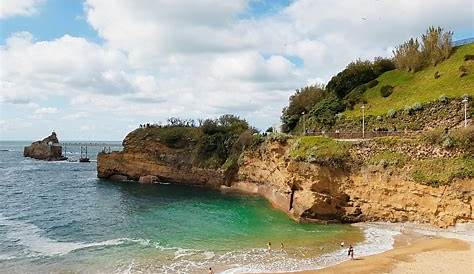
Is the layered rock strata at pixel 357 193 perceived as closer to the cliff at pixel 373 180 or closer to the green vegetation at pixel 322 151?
the cliff at pixel 373 180

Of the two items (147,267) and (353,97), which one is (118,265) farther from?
(353,97)

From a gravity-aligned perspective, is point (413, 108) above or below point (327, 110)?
below

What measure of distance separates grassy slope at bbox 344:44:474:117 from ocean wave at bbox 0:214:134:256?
36642mm

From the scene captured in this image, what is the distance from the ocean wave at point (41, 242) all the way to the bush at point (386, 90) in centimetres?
4003

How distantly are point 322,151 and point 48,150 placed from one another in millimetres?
123501

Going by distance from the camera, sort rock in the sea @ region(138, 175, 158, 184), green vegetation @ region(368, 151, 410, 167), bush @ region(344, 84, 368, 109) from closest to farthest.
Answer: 1. green vegetation @ region(368, 151, 410, 167)
2. bush @ region(344, 84, 368, 109)
3. rock in the sea @ region(138, 175, 158, 184)

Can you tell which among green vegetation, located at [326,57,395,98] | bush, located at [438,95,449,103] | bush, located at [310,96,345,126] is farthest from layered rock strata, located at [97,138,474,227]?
green vegetation, located at [326,57,395,98]

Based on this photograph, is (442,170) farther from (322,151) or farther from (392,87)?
(392,87)

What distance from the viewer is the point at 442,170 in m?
33.7

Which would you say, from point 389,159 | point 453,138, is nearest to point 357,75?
point 389,159

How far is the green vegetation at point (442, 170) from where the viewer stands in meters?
32.5

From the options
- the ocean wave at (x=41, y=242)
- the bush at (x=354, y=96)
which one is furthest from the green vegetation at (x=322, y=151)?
the bush at (x=354, y=96)

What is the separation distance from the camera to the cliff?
32.8 metres

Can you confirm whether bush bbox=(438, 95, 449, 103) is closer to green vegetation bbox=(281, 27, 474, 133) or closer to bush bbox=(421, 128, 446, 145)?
green vegetation bbox=(281, 27, 474, 133)
